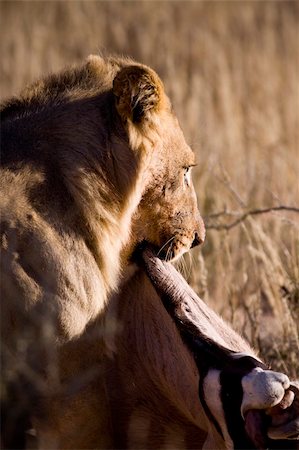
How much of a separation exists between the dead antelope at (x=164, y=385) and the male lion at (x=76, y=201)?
111mm

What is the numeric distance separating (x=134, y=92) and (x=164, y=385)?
3.49ft

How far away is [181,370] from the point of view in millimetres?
3904

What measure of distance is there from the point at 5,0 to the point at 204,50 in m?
2.21

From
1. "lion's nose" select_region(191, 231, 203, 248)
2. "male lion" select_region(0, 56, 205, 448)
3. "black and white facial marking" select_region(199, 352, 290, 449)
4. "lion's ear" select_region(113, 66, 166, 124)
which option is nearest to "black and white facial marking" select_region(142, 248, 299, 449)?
"black and white facial marking" select_region(199, 352, 290, 449)

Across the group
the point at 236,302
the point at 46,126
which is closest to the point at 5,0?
the point at 236,302

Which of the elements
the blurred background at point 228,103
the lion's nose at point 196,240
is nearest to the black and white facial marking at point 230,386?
the lion's nose at point 196,240

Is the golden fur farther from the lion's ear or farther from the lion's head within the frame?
the lion's ear

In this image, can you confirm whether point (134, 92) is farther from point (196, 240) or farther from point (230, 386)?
point (230, 386)

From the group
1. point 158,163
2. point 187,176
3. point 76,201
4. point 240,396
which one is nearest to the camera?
point 240,396

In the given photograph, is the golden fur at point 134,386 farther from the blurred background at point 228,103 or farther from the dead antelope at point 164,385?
the blurred background at point 228,103

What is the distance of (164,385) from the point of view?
4.00 meters

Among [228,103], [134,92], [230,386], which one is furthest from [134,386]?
[228,103]

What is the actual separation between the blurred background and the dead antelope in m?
0.82

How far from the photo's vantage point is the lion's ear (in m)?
3.98
